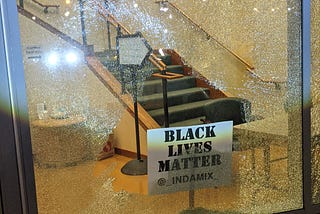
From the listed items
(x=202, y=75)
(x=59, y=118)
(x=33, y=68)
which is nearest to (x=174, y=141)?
(x=202, y=75)

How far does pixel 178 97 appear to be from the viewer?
57.5 inches

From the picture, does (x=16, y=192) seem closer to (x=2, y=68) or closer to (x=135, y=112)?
(x=2, y=68)

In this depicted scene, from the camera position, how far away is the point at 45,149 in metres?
1.16

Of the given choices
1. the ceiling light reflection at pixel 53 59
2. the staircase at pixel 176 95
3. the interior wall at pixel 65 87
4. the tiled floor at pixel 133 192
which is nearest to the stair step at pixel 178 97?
the staircase at pixel 176 95

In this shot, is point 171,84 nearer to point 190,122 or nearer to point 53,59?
point 190,122

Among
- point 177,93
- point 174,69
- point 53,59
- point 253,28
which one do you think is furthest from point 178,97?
point 53,59

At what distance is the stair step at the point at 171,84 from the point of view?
52.9 inches

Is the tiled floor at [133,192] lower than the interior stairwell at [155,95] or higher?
lower

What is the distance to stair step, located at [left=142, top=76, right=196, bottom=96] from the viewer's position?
1.34 m

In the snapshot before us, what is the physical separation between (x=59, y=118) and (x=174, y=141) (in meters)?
0.40

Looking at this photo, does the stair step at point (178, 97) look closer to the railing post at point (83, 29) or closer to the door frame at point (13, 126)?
the railing post at point (83, 29)

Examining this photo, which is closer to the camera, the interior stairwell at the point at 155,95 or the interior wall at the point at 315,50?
the interior stairwell at the point at 155,95

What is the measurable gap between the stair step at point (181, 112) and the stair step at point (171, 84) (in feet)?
0.24

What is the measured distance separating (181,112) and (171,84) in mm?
116
